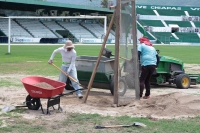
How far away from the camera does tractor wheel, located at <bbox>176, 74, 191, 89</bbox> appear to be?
14.8m

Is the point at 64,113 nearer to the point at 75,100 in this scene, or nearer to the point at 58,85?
the point at 58,85

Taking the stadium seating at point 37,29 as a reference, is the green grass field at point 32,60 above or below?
below

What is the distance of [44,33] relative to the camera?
6681 centimetres

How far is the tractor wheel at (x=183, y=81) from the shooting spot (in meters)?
14.8

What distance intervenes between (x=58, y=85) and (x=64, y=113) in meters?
1.07

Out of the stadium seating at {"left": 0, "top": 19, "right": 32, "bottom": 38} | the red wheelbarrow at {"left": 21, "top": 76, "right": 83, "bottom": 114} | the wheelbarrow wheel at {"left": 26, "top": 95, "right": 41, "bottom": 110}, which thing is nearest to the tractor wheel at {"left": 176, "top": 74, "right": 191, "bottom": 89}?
the red wheelbarrow at {"left": 21, "top": 76, "right": 83, "bottom": 114}

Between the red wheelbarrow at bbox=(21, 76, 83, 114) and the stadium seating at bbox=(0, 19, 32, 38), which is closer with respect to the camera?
the red wheelbarrow at bbox=(21, 76, 83, 114)

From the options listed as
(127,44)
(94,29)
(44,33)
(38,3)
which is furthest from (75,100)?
(94,29)

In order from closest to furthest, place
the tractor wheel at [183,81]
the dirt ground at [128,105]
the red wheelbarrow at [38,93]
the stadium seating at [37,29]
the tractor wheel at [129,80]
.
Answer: the red wheelbarrow at [38,93] → the dirt ground at [128,105] → the tractor wheel at [129,80] → the tractor wheel at [183,81] → the stadium seating at [37,29]

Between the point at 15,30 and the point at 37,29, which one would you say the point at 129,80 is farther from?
the point at 37,29

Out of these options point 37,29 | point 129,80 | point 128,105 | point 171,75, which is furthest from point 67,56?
point 37,29

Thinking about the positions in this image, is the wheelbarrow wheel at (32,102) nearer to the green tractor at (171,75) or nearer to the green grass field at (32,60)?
the green tractor at (171,75)

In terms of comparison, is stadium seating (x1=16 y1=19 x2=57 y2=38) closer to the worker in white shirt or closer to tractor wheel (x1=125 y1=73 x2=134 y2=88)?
the worker in white shirt

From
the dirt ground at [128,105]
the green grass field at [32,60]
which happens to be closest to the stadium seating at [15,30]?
the green grass field at [32,60]
